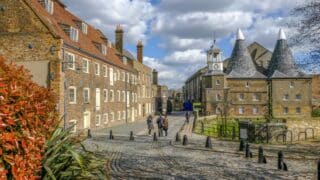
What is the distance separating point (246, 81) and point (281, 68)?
6.38 meters

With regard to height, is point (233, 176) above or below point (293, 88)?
below

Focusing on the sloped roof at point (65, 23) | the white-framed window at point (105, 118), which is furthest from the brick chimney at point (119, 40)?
the white-framed window at point (105, 118)

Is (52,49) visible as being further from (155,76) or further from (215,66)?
(155,76)

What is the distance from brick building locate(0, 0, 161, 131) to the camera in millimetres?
27641

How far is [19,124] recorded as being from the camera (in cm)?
414

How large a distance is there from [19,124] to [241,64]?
6793 cm

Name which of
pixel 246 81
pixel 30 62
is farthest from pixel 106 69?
pixel 246 81

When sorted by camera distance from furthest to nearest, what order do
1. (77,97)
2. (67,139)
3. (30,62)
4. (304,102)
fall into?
(304,102) < (77,97) < (30,62) < (67,139)

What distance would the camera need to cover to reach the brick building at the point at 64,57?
90.7ft

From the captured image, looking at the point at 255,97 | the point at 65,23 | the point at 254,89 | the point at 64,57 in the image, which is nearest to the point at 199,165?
the point at 64,57

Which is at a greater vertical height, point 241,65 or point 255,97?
point 241,65

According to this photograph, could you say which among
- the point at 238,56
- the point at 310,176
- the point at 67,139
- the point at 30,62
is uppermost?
the point at 238,56

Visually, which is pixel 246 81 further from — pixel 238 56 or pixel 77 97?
pixel 77 97

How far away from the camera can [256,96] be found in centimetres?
6750
